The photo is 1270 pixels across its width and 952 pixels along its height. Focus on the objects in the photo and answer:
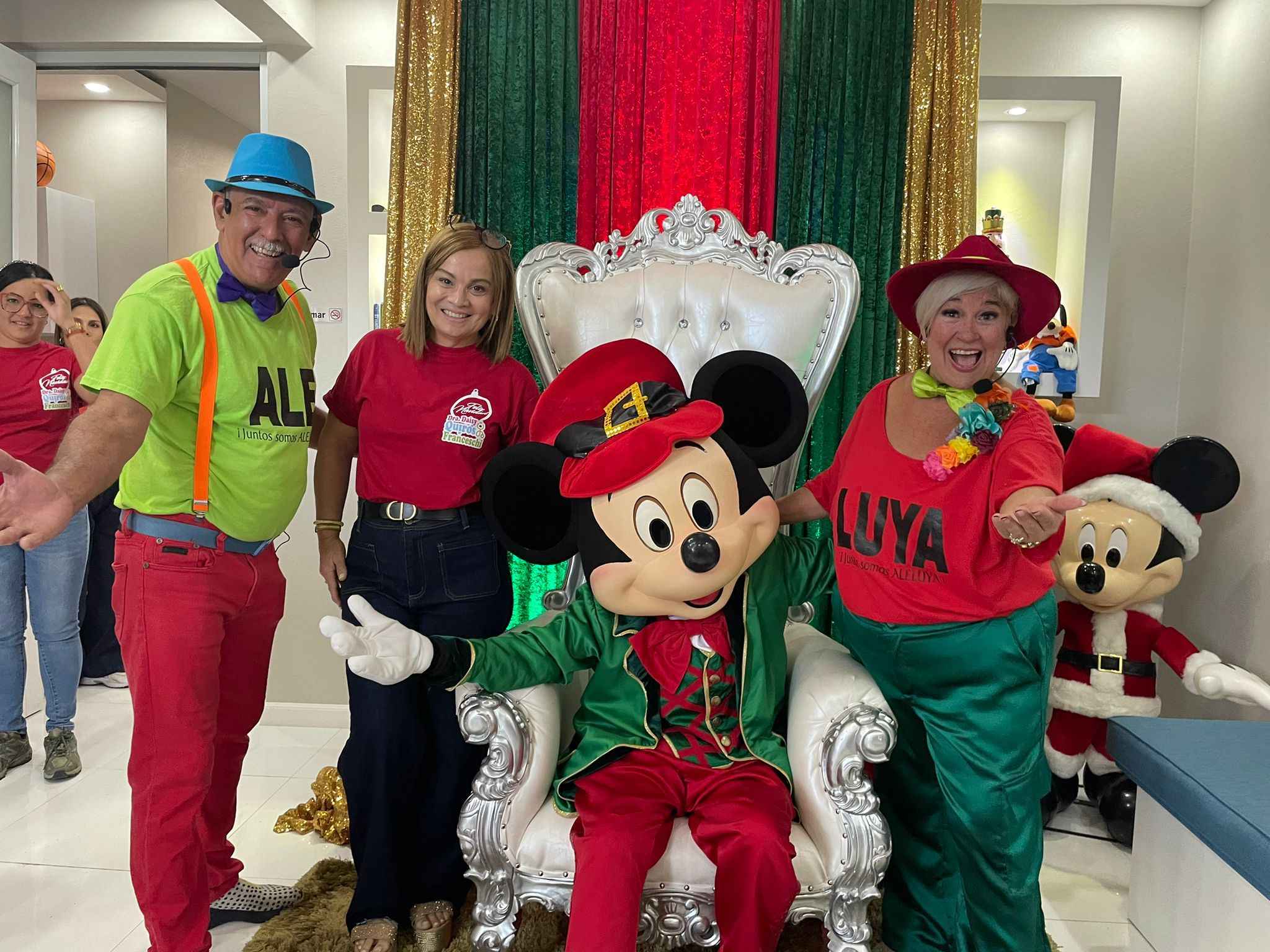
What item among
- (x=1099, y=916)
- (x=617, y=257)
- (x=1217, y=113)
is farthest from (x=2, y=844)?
(x=1217, y=113)

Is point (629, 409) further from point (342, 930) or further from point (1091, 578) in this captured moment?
point (1091, 578)

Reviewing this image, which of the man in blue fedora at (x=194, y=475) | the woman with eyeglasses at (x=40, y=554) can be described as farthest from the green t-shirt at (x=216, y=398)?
the woman with eyeglasses at (x=40, y=554)

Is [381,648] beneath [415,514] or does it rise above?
beneath

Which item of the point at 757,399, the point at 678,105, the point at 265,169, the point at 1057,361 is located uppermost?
the point at 678,105

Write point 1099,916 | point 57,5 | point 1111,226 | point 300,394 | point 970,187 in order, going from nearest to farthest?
point 300,394
point 1099,916
point 970,187
point 1111,226
point 57,5

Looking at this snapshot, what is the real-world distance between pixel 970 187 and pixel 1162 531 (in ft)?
3.93

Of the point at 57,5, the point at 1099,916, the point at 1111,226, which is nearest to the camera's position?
the point at 1099,916

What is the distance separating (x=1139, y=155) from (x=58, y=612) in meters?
3.97

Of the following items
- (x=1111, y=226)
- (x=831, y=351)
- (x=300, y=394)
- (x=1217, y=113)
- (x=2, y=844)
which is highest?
(x=1217, y=113)

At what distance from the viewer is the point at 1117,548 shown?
2.47m

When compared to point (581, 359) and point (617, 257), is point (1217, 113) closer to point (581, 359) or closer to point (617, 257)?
point (617, 257)

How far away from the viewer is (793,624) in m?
2.26

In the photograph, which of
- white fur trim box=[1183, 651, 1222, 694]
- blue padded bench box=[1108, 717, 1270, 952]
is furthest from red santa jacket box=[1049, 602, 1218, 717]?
blue padded bench box=[1108, 717, 1270, 952]

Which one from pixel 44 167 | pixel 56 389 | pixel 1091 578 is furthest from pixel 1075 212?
pixel 44 167
